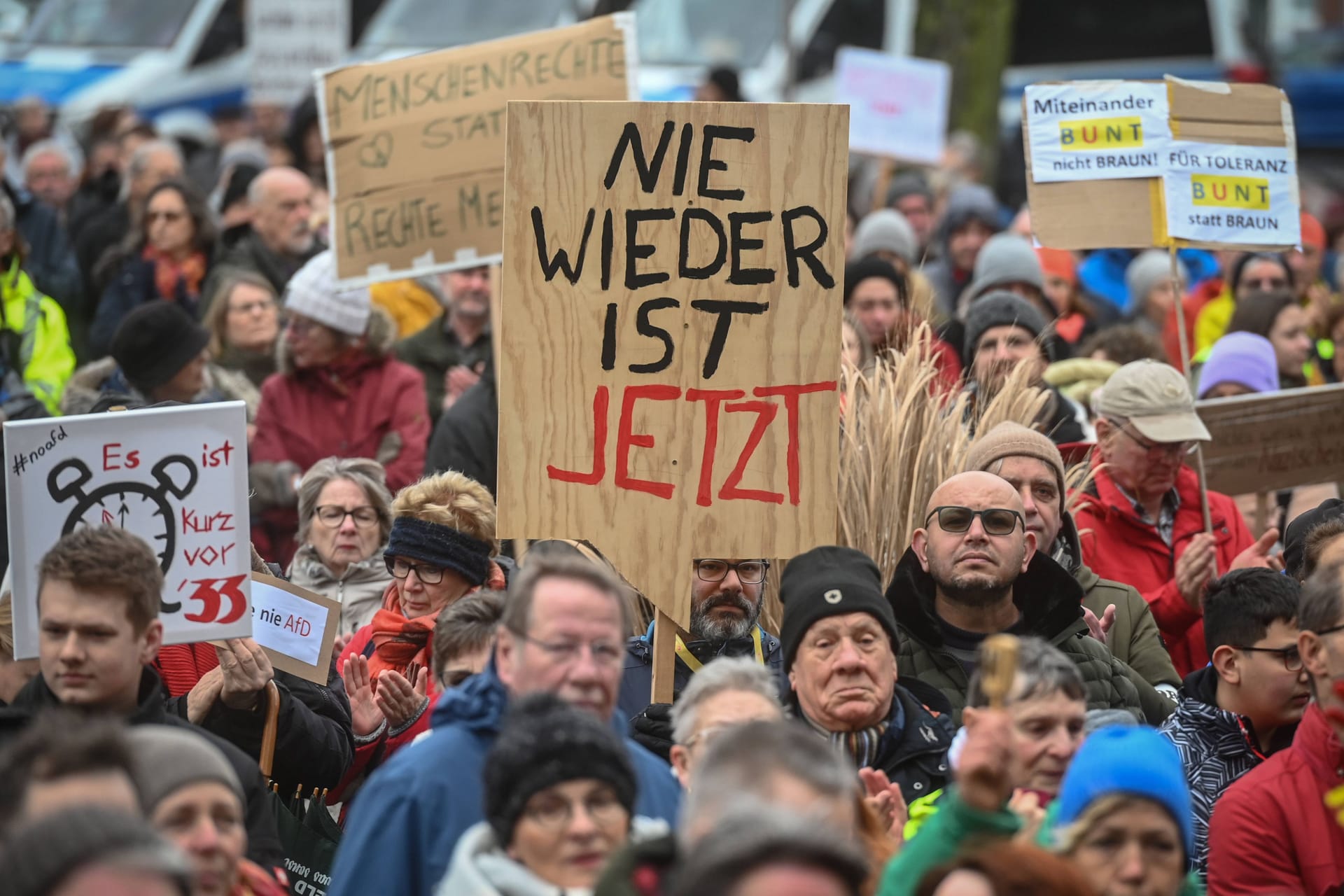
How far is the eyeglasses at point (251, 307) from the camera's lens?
9.35 metres

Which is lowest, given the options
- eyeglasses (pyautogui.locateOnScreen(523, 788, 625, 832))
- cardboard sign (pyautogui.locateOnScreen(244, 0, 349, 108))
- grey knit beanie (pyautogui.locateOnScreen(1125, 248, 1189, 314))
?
eyeglasses (pyautogui.locateOnScreen(523, 788, 625, 832))

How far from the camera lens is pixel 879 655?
504 cm

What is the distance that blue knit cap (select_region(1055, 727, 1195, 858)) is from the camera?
12.6 feet

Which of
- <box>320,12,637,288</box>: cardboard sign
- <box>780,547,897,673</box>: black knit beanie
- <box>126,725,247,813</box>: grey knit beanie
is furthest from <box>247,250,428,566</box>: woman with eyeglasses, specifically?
<box>126,725,247,813</box>: grey knit beanie

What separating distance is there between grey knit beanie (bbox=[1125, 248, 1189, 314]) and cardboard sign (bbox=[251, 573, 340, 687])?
7488 mm

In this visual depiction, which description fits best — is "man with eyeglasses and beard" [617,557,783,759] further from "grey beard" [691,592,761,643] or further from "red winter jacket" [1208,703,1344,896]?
"red winter jacket" [1208,703,1344,896]

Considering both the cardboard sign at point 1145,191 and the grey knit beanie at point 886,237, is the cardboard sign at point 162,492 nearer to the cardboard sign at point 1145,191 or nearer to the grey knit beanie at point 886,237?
the cardboard sign at point 1145,191

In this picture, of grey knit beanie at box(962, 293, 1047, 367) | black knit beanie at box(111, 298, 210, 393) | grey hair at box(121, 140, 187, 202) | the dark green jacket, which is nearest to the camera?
the dark green jacket

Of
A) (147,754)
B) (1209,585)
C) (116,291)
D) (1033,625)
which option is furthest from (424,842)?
(116,291)

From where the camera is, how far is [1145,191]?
793 centimetres

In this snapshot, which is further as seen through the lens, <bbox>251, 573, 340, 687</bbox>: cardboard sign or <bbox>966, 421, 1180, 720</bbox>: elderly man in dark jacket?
<bbox>966, 421, 1180, 720</bbox>: elderly man in dark jacket

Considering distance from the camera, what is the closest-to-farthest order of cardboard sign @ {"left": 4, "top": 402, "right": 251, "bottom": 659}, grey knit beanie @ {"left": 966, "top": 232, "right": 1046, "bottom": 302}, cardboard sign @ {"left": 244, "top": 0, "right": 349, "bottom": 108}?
cardboard sign @ {"left": 4, "top": 402, "right": 251, "bottom": 659}, grey knit beanie @ {"left": 966, "top": 232, "right": 1046, "bottom": 302}, cardboard sign @ {"left": 244, "top": 0, "right": 349, "bottom": 108}

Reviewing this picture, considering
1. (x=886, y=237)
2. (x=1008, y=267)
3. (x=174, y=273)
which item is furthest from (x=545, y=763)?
(x=886, y=237)

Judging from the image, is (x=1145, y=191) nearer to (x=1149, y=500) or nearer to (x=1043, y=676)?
(x=1149, y=500)
